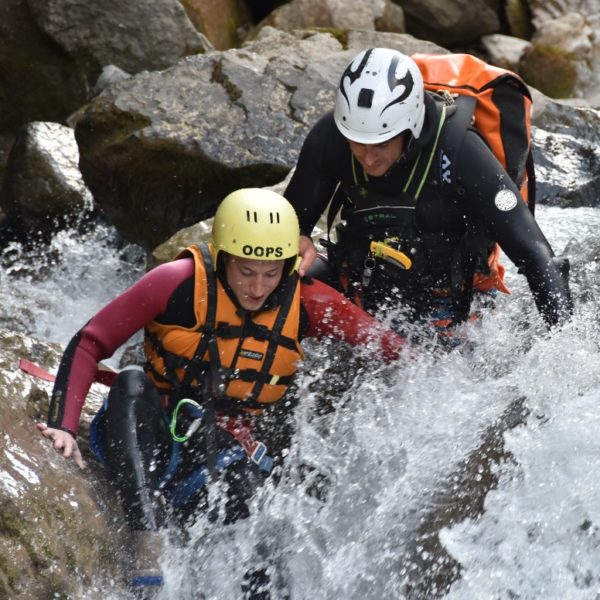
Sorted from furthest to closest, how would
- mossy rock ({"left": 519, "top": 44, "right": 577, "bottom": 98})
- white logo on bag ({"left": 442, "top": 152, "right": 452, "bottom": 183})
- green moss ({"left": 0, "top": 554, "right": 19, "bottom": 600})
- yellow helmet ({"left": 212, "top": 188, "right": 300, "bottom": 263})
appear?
mossy rock ({"left": 519, "top": 44, "right": 577, "bottom": 98})
white logo on bag ({"left": 442, "top": 152, "right": 452, "bottom": 183})
yellow helmet ({"left": 212, "top": 188, "right": 300, "bottom": 263})
green moss ({"left": 0, "top": 554, "right": 19, "bottom": 600})

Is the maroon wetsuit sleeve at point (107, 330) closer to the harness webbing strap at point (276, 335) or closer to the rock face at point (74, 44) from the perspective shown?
the harness webbing strap at point (276, 335)

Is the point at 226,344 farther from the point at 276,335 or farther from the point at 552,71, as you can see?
the point at 552,71

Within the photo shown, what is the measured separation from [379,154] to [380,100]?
244 millimetres

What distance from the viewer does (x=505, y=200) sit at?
4227 millimetres

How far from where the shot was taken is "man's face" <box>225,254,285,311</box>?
13.1 feet

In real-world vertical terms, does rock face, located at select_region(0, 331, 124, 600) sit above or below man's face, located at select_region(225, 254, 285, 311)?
below

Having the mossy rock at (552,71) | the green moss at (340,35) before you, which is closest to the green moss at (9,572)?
the green moss at (340,35)

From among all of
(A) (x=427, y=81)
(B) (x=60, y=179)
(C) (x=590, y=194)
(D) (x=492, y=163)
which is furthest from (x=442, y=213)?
(B) (x=60, y=179)

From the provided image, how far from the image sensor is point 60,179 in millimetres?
8508

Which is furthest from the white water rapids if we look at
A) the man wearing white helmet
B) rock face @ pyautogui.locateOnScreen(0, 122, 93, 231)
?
rock face @ pyautogui.locateOnScreen(0, 122, 93, 231)

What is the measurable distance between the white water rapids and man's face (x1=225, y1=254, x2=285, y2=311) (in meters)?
0.61

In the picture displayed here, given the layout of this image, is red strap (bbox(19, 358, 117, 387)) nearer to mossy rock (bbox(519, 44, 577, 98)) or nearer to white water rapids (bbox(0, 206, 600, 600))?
white water rapids (bbox(0, 206, 600, 600))

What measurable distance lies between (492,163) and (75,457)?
221 cm

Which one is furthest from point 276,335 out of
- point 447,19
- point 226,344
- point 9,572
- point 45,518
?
point 447,19
